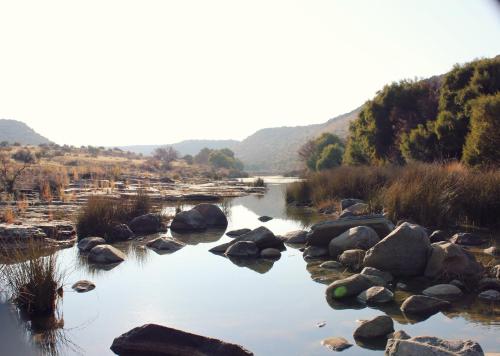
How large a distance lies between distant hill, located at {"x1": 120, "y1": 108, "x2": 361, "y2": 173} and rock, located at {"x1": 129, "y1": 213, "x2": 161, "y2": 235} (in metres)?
78.5

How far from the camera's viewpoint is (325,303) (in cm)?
636

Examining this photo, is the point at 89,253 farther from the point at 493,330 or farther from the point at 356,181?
the point at 356,181

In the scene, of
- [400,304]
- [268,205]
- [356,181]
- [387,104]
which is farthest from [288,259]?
[387,104]

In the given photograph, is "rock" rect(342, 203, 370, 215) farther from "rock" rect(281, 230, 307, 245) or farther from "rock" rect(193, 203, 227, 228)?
"rock" rect(193, 203, 227, 228)

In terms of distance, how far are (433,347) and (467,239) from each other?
5.71 meters

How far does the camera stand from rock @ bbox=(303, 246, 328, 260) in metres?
9.27

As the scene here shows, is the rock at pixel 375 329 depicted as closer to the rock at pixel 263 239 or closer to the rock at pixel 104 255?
the rock at pixel 263 239

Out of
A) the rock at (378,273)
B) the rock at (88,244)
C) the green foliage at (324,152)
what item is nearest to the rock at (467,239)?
the rock at (378,273)

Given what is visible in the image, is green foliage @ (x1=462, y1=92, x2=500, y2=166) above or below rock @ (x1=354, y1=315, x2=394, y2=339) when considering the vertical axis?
above

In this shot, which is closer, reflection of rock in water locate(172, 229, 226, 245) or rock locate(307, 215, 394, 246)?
rock locate(307, 215, 394, 246)

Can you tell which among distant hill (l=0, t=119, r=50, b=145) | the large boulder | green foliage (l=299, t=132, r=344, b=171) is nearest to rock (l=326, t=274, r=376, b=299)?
the large boulder

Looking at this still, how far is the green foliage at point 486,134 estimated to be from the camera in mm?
13680

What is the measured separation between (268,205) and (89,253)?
37.9 ft

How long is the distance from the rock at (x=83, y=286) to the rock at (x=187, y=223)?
566 cm
